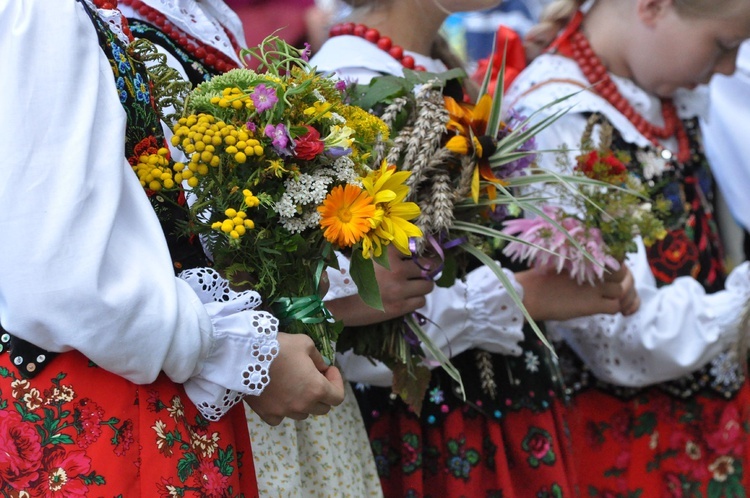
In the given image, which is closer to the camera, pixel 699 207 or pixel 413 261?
pixel 413 261

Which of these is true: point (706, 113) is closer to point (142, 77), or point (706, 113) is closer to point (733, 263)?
point (733, 263)

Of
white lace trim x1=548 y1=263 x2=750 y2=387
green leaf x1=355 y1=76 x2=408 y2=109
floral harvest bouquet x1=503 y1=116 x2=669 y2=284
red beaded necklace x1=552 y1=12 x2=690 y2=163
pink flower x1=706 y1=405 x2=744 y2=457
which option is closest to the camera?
green leaf x1=355 y1=76 x2=408 y2=109

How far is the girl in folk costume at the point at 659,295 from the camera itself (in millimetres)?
2137

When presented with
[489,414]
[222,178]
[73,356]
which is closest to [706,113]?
[489,414]

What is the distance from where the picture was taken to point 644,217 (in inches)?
68.2

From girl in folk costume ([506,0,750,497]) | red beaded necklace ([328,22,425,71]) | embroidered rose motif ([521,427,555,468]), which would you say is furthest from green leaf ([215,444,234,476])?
girl in folk costume ([506,0,750,497])

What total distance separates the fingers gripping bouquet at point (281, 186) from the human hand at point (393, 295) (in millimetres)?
223

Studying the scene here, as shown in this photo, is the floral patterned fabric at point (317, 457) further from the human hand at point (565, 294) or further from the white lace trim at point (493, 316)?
the human hand at point (565, 294)

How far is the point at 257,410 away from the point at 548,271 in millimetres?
810

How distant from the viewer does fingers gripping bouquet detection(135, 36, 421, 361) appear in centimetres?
118

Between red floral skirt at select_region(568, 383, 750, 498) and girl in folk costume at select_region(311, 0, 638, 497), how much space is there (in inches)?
12.1

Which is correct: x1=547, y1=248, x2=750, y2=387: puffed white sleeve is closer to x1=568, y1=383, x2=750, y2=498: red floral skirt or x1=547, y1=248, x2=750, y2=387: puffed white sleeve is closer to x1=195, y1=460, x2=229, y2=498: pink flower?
x1=568, y1=383, x2=750, y2=498: red floral skirt

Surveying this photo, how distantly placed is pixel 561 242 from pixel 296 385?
2.32 ft

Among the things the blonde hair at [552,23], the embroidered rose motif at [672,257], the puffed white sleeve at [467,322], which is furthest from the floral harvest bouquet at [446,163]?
the blonde hair at [552,23]
